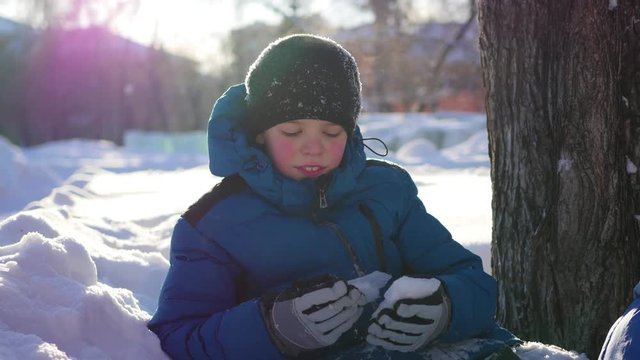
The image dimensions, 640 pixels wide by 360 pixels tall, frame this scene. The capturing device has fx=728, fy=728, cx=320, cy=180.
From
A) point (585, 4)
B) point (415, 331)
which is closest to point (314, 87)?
point (415, 331)

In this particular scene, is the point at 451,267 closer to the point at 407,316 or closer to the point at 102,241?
the point at 407,316

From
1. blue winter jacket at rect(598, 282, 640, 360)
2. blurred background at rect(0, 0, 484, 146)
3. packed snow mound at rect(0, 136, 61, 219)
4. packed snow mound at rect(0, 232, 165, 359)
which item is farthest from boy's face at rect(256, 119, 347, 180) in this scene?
blurred background at rect(0, 0, 484, 146)

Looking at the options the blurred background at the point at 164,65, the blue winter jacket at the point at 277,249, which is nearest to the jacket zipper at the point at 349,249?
the blue winter jacket at the point at 277,249

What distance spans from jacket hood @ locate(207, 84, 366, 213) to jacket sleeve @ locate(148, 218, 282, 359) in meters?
0.21

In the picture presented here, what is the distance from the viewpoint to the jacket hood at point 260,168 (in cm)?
204

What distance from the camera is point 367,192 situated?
218 centimetres

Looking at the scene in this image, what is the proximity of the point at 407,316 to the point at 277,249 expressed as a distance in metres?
0.46

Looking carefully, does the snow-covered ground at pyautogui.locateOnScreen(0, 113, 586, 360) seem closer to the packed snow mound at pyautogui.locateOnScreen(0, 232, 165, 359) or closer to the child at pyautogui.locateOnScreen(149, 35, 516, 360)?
the packed snow mound at pyautogui.locateOnScreen(0, 232, 165, 359)

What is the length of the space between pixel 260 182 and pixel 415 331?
0.61 metres

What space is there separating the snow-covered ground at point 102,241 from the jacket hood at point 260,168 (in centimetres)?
48

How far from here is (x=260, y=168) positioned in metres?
2.04

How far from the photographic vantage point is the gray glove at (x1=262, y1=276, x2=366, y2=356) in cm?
168

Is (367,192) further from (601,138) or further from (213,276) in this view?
(601,138)

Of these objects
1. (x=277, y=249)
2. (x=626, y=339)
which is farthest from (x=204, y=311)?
(x=626, y=339)
